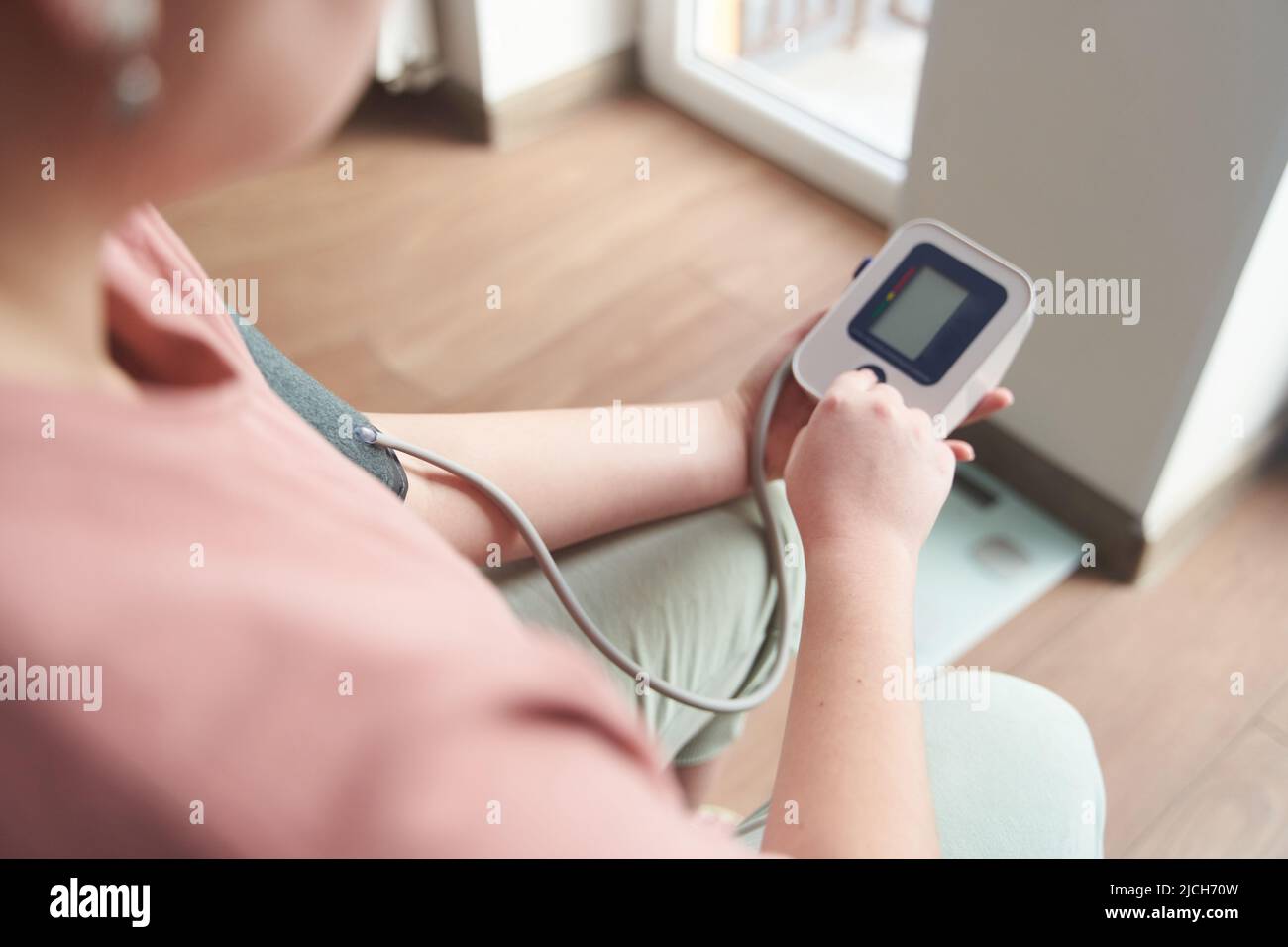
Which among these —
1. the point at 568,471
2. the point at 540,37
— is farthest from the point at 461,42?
the point at 568,471

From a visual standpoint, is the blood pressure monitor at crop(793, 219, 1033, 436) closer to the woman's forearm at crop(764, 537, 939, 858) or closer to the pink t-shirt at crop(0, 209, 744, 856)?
the woman's forearm at crop(764, 537, 939, 858)

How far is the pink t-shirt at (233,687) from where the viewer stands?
0.31 m

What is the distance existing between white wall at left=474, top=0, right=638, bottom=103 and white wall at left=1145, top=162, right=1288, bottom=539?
4.14ft

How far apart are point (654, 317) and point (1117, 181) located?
726 millimetres

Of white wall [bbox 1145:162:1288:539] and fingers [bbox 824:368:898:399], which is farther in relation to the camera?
white wall [bbox 1145:162:1288:539]

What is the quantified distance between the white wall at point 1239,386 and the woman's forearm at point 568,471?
52 centimetres

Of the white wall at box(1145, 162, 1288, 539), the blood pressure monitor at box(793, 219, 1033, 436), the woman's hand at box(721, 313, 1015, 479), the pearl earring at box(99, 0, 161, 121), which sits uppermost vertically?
the pearl earring at box(99, 0, 161, 121)

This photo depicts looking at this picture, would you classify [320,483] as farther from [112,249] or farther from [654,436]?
[654,436]

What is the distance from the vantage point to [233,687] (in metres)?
0.31

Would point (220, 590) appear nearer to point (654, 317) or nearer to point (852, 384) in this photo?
point (852, 384)

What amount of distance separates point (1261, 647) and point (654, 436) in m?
0.78

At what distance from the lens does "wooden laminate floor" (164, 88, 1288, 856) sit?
1116 mm

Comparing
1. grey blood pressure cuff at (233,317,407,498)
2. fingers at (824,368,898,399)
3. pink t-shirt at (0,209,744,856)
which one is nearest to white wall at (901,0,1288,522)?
fingers at (824,368,898,399)
